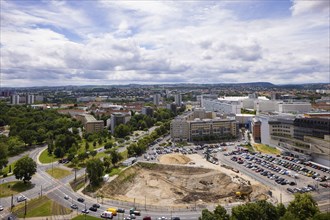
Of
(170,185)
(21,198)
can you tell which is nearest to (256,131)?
(170,185)

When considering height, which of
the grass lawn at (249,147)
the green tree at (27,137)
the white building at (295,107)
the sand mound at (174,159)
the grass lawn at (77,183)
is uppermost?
the white building at (295,107)

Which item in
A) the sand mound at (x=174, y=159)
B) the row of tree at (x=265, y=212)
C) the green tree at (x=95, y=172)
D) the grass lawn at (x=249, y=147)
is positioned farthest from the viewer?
the grass lawn at (x=249, y=147)

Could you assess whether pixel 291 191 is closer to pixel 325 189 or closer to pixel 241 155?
pixel 325 189

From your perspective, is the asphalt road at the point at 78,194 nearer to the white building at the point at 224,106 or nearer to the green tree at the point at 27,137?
the green tree at the point at 27,137

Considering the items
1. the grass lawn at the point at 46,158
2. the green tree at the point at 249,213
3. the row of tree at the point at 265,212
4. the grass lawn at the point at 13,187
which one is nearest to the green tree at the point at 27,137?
the grass lawn at the point at 46,158

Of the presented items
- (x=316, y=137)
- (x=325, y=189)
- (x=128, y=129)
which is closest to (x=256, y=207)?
(x=325, y=189)

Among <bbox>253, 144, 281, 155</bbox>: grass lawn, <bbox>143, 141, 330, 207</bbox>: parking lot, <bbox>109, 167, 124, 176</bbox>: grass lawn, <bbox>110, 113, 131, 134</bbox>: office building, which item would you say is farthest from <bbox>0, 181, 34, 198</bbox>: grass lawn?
<bbox>110, 113, 131, 134</bbox>: office building

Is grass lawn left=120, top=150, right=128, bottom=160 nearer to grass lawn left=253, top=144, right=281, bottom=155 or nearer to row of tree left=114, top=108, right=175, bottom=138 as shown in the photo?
row of tree left=114, top=108, right=175, bottom=138
